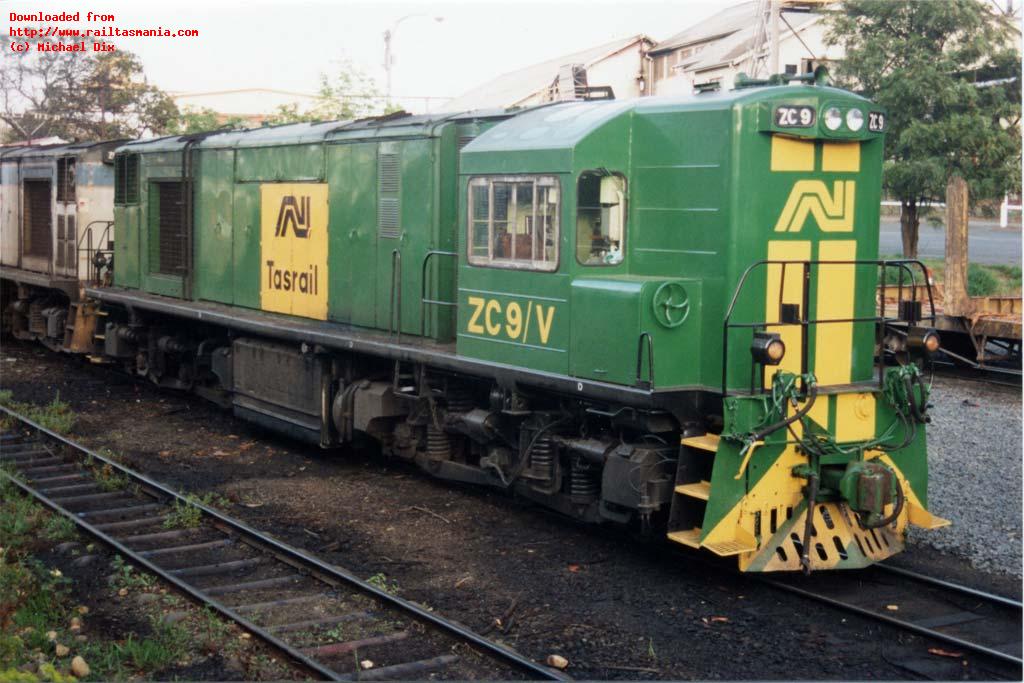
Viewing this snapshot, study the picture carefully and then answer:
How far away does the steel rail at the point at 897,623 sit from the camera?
20.8ft

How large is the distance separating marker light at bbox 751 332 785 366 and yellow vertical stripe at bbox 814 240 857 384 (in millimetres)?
Answer: 745

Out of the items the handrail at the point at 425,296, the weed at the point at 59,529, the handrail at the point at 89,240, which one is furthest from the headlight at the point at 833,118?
the handrail at the point at 89,240

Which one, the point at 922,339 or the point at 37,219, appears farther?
the point at 37,219

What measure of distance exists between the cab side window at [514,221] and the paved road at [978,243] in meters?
19.8

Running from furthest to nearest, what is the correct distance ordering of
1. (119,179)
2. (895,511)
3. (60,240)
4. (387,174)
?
(60,240) < (119,179) < (387,174) < (895,511)

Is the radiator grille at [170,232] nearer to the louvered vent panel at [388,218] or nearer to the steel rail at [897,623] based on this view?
the louvered vent panel at [388,218]

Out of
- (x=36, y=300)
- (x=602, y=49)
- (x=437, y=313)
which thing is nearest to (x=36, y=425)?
(x=437, y=313)

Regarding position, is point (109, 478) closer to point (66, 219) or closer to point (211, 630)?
point (211, 630)

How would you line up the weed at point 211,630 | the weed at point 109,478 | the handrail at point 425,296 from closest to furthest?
the weed at point 211,630 < the handrail at point 425,296 < the weed at point 109,478

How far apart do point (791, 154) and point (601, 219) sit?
53.7 inches

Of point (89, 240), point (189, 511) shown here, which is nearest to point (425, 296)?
point (189, 511)

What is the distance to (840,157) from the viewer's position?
26.0ft

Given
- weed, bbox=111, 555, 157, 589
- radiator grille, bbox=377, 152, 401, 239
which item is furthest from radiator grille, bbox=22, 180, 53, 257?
weed, bbox=111, 555, 157, 589

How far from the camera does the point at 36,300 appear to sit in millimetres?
19562
